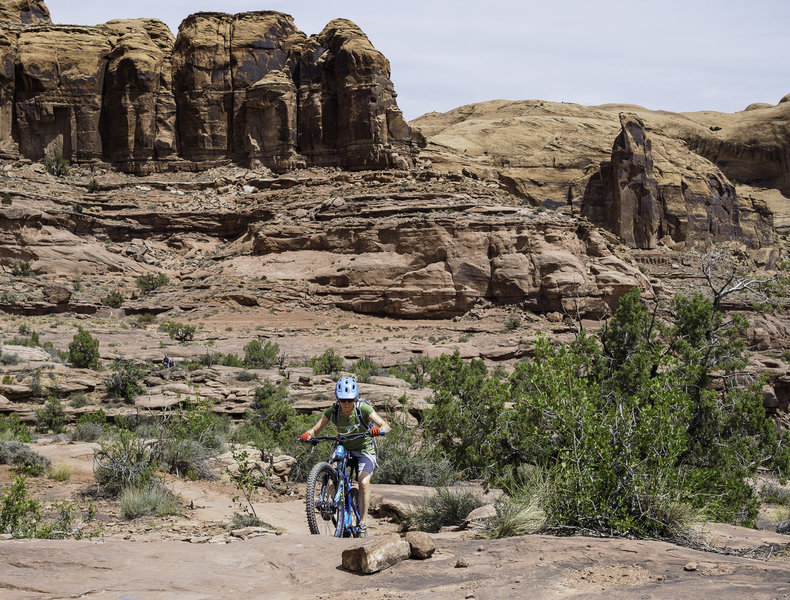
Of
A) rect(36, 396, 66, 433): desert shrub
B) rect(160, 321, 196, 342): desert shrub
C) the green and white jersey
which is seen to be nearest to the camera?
the green and white jersey

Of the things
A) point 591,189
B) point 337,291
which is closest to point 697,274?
point 591,189

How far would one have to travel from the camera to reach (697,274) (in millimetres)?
60562

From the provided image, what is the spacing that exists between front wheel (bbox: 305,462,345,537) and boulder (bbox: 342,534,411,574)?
4.44 ft

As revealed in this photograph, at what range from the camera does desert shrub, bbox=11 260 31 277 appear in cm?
3916

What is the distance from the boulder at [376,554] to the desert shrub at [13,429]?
28.1 ft

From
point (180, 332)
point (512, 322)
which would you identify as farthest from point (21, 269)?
point (512, 322)

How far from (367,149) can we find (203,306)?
18031 mm

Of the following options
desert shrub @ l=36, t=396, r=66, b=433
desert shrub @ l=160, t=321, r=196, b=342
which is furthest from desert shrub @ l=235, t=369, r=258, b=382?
desert shrub @ l=160, t=321, r=196, b=342

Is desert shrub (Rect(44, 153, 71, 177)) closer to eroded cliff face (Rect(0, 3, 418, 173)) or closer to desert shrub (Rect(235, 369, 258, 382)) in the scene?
eroded cliff face (Rect(0, 3, 418, 173))

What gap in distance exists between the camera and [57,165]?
168 ft

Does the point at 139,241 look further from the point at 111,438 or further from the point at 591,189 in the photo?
the point at 591,189

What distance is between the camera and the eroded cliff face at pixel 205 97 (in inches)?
2010

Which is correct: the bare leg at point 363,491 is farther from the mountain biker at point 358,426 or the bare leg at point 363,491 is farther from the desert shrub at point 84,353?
the desert shrub at point 84,353

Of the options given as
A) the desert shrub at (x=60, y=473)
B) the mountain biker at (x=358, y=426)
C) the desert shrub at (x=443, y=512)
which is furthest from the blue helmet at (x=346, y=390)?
the desert shrub at (x=60, y=473)
